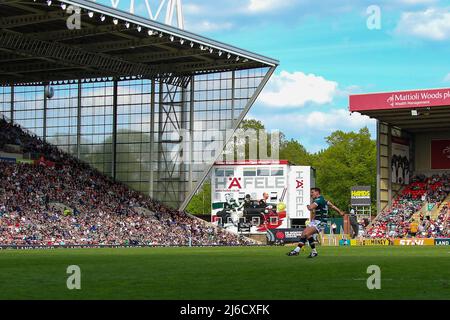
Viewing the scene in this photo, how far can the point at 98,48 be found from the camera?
68.3m

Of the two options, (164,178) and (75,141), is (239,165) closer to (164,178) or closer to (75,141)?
(164,178)

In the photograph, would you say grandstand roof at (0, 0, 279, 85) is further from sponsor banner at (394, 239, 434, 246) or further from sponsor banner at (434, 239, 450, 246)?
sponsor banner at (434, 239, 450, 246)

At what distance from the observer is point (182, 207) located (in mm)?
81438

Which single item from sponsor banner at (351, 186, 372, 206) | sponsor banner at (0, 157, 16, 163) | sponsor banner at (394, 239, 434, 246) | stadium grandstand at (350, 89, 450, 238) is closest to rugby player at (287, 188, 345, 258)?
sponsor banner at (394, 239, 434, 246)

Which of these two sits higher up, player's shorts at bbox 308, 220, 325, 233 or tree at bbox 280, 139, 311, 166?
tree at bbox 280, 139, 311, 166

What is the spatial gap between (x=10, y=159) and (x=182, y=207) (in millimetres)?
18181

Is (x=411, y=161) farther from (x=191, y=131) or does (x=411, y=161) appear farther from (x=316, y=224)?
(x=316, y=224)

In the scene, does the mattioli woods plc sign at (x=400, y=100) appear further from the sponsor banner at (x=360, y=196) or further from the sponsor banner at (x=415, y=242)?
the sponsor banner at (x=415, y=242)

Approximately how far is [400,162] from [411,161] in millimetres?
2330

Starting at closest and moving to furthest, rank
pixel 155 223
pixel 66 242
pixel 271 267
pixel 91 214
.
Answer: pixel 271 267, pixel 66 242, pixel 91 214, pixel 155 223

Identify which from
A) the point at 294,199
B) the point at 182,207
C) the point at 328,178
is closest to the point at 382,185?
the point at 294,199

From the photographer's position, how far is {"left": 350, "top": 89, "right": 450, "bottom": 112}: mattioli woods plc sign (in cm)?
7225

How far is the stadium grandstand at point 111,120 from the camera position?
62656 millimetres

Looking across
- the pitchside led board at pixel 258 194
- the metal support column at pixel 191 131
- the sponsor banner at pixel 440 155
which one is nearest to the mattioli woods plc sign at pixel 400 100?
the pitchside led board at pixel 258 194
